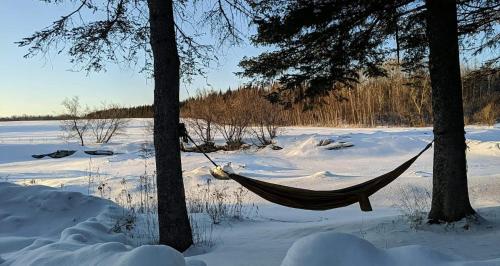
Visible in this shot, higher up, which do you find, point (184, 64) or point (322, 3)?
point (322, 3)

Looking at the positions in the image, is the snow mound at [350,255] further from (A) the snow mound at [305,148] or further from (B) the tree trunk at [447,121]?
(A) the snow mound at [305,148]

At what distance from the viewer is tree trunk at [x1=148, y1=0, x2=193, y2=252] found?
5.60 metres

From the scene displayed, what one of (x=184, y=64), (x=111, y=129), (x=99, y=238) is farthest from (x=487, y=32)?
(x=111, y=129)

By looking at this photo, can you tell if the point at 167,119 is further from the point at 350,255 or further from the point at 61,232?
the point at 350,255

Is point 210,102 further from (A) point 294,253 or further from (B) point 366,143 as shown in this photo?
(A) point 294,253

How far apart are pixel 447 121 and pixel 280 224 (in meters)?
3.30

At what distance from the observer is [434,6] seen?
20.2ft

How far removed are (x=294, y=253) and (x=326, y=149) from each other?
18.2 meters

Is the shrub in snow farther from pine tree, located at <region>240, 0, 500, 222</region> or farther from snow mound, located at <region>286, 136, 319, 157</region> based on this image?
snow mound, located at <region>286, 136, 319, 157</region>

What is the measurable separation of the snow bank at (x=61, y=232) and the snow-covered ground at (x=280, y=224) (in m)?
0.01

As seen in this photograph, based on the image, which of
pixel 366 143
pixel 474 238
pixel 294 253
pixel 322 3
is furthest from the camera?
pixel 366 143

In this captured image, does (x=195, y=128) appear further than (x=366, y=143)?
Yes

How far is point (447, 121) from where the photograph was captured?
6059 millimetres

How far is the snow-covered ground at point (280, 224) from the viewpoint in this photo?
121 inches
